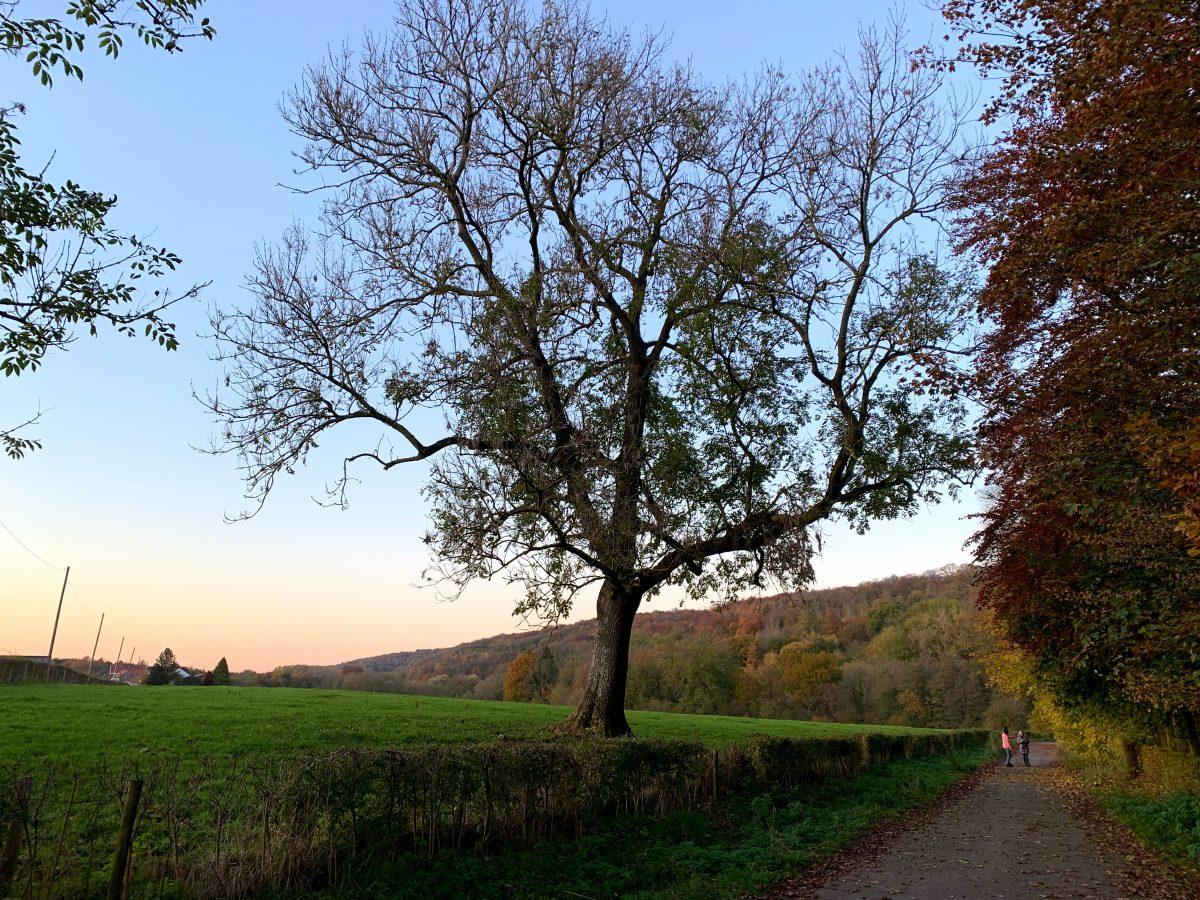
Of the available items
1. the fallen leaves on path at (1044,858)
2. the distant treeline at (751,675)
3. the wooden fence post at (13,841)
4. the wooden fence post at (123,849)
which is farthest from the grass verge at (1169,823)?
the distant treeline at (751,675)

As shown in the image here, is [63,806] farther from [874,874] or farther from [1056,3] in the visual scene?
[1056,3]

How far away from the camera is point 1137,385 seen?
7.43m

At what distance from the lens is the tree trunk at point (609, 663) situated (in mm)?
15672

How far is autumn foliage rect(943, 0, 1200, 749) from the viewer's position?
5.94 metres

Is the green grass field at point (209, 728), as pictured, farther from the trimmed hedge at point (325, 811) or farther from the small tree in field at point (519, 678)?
the small tree in field at point (519, 678)

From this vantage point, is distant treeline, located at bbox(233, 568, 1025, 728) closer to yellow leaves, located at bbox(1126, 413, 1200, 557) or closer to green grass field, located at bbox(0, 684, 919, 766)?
green grass field, located at bbox(0, 684, 919, 766)

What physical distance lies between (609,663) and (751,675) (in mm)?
67916

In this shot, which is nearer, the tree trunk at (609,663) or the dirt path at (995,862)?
the dirt path at (995,862)

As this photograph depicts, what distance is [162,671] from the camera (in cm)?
5328

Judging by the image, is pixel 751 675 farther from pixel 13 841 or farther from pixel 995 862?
pixel 13 841

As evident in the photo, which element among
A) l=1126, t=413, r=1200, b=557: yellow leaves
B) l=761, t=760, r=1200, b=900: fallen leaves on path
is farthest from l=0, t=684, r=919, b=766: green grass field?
l=1126, t=413, r=1200, b=557: yellow leaves

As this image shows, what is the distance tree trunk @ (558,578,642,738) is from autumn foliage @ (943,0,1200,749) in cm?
833

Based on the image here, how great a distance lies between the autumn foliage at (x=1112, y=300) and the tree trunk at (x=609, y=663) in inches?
328

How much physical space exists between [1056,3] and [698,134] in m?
10.4
